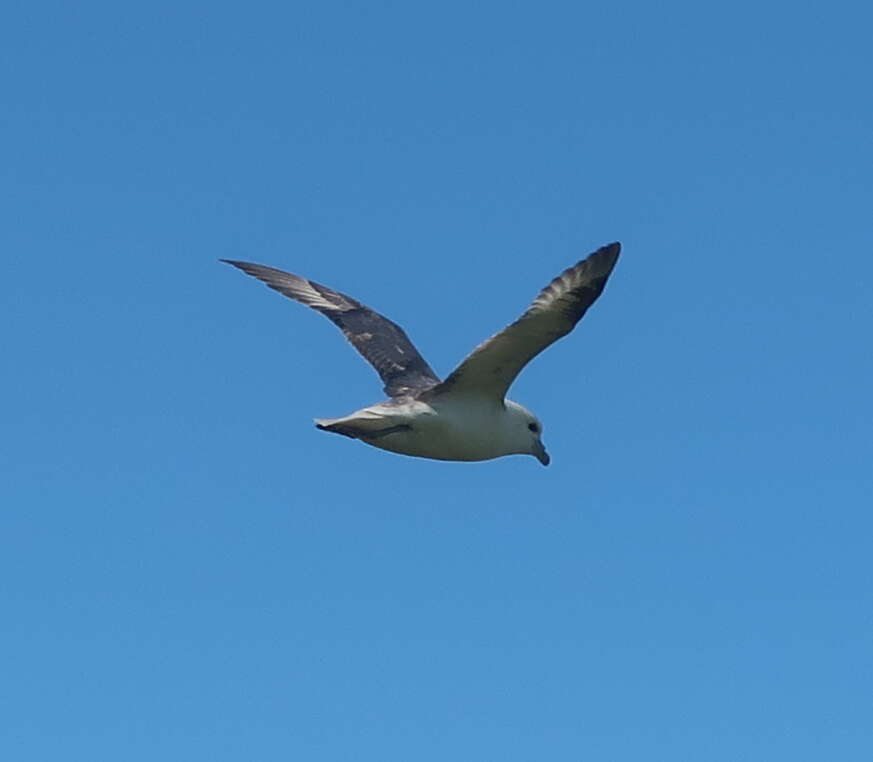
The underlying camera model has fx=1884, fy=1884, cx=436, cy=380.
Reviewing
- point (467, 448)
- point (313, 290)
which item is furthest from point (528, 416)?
point (313, 290)

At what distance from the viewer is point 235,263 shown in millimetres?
25797

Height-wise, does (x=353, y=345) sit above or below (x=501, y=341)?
above

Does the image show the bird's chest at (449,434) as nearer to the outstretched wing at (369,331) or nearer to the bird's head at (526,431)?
the bird's head at (526,431)

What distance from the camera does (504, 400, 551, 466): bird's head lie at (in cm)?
2002

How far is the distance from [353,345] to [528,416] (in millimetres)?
3401

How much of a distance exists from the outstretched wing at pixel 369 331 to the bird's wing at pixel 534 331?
142 centimetres

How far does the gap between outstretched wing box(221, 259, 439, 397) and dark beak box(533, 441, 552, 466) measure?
1.43 m

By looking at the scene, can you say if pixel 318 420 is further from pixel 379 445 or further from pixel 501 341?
pixel 501 341

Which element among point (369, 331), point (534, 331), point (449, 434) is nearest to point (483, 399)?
point (449, 434)

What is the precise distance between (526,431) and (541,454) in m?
0.46

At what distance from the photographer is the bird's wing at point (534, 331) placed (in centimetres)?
1777

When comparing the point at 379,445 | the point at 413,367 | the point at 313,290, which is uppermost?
the point at 313,290

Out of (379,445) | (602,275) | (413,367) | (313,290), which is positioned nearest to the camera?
(602,275)

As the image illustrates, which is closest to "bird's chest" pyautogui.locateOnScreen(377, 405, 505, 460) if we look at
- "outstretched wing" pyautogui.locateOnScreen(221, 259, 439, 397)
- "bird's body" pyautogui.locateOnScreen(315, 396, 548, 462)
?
"bird's body" pyautogui.locateOnScreen(315, 396, 548, 462)
